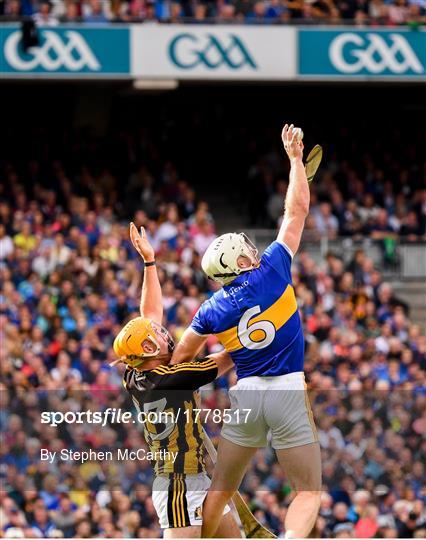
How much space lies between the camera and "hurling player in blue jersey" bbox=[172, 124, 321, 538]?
866cm

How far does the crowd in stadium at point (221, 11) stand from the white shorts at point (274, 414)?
496 inches

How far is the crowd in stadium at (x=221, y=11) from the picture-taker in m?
20.7

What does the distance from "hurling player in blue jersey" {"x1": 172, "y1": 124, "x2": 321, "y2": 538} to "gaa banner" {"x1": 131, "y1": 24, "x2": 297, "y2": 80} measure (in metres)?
12.5

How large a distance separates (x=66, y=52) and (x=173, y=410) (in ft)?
41.3

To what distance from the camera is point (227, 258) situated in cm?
862

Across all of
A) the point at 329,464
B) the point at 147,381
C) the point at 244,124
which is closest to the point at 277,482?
the point at 329,464

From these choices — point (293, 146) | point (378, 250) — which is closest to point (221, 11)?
point (378, 250)

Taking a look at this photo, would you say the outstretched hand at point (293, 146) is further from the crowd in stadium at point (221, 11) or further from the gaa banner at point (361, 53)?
the gaa banner at point (361, 53)

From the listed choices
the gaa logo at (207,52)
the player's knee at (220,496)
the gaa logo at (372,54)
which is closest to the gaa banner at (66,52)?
the gaa logo at (207,52)

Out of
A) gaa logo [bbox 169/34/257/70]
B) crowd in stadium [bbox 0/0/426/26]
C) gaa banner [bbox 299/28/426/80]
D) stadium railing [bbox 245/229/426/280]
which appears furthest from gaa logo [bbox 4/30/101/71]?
stadium railing [bbox 245/229/426/280]

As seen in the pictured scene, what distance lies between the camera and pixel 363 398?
542 inches

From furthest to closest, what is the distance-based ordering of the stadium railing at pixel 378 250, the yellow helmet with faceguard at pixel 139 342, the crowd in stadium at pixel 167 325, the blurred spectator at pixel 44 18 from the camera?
the blurred spectator at pixel 44 18 → the stadium railing at pixel 378 250 → the crowd in stadium at pixel 167 325 → the yellow helmet with faceguard at pixel 139 342

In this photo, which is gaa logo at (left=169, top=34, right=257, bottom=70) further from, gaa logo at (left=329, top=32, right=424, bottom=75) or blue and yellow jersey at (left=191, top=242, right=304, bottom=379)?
blue and yellow jersey at (left=191, top=242, right=304, bottom=379)

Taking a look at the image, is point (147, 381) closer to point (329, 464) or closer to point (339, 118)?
point (329, 464)
